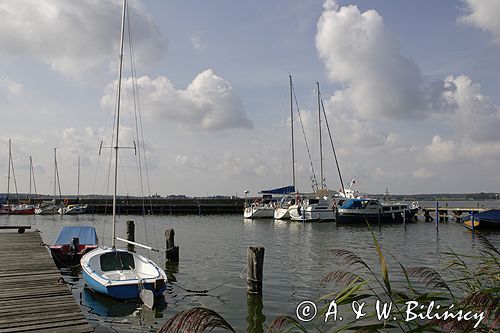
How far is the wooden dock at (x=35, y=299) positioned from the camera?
27.1ft

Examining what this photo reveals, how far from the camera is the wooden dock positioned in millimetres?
8266

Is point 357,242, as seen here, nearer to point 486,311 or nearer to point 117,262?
point 117,262

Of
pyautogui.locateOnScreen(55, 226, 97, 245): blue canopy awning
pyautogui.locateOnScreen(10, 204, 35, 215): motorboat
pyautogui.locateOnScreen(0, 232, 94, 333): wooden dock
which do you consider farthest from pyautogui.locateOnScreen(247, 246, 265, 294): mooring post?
pyautogui.locateOnScreen(10, 204, 35, 215): motorboat

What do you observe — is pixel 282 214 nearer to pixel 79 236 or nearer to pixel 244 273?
pixel 79 236

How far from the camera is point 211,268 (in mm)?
20625

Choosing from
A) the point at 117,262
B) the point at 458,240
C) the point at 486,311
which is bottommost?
the point at 458,240

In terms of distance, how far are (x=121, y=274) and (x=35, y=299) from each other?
4475 mm

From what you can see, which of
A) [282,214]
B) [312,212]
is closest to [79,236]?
[312,212]

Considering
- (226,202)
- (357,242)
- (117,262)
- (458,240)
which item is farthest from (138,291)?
(226,202)

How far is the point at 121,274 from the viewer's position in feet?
48.0

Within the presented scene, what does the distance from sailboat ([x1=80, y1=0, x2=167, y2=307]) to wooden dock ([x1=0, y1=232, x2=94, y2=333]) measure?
125 centimetres

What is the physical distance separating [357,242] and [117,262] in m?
20.5

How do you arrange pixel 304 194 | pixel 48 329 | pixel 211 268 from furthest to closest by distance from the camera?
pixel 304 194 → pixel 211 268 → pixel 48 329

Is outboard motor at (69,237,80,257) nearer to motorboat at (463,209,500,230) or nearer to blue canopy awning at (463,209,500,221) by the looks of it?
motorboat at (463,209,500,230)
